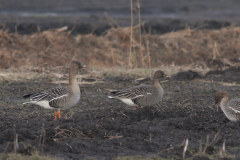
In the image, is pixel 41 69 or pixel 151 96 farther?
pixel 41 69

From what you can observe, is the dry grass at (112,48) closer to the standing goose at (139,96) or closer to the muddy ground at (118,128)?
the muddy ground at (118,128)

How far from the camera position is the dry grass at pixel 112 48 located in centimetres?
1623

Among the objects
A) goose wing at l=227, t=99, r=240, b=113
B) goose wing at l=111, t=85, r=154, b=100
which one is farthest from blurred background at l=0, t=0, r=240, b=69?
goose wing at l=227, t=99, r=240, b=113

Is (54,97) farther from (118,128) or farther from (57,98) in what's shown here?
(118,128)

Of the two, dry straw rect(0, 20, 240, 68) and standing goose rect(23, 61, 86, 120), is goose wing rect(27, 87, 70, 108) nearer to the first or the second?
standing goose rect(23, 61, 86, 120)

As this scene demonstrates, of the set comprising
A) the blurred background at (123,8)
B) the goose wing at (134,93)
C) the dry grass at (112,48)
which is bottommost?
the dry grass at (112,48)

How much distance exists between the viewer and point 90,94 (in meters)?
10.0

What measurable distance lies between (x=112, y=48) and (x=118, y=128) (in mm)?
12034

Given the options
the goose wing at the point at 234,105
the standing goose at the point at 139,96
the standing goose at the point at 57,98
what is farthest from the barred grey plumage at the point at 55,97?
the goose wing at the point at 234,105

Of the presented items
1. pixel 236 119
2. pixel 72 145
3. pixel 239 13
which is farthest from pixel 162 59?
pixel 239 13

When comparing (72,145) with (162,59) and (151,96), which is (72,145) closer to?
(151,96)

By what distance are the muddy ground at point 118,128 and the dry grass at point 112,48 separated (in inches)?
240

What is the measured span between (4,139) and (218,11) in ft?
122

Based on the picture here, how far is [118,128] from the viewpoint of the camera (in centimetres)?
666
